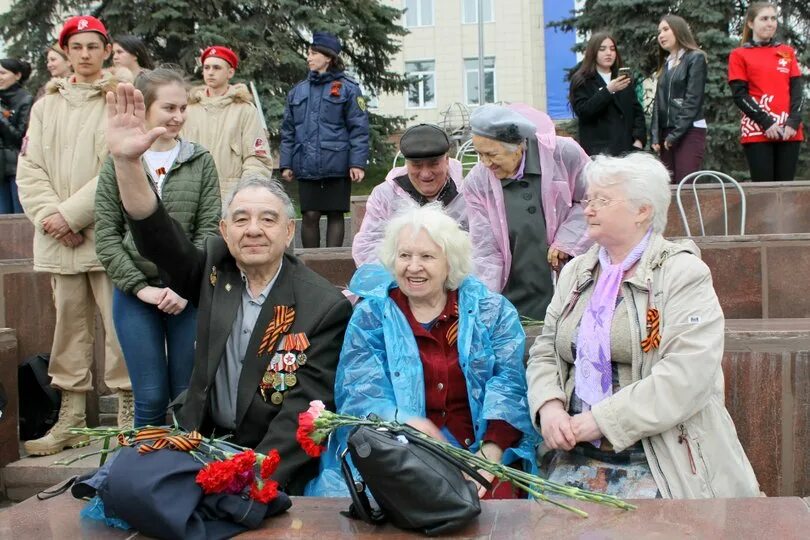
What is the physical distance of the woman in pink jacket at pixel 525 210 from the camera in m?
4.79

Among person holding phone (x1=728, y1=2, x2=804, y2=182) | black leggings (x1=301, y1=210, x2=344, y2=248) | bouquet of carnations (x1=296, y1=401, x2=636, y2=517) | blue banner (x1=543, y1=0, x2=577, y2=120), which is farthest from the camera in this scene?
blue banner (x1=543, y1=0, x2=577, y2=120)

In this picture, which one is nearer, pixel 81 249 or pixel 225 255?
pixel 225 255

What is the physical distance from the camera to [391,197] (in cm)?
511

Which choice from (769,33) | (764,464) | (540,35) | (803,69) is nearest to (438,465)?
(764,464)

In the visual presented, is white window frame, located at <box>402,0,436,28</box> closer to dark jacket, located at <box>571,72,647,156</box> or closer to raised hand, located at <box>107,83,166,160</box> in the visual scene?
dark jacket, located at <box>571,72,647,156</box>

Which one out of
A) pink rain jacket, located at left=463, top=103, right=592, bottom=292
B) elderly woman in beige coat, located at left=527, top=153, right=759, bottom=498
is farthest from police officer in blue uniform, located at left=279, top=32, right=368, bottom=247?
elderly woman in beige coat, located at left=527, top=153, right=759, bottom=498

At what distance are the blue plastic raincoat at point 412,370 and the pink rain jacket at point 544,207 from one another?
87 centimetres

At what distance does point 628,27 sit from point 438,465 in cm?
1272

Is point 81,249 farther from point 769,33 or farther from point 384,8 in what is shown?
point 384,8

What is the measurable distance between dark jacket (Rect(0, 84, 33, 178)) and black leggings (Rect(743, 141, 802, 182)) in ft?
21.9

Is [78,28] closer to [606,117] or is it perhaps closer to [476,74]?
[606,117]

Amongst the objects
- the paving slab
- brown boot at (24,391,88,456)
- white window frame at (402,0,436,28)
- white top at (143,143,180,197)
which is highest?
white window frame at (402,0,436,28)

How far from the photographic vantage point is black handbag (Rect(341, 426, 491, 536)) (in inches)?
112

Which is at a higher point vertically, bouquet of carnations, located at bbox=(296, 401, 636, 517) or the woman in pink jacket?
the woman in pink jacket
